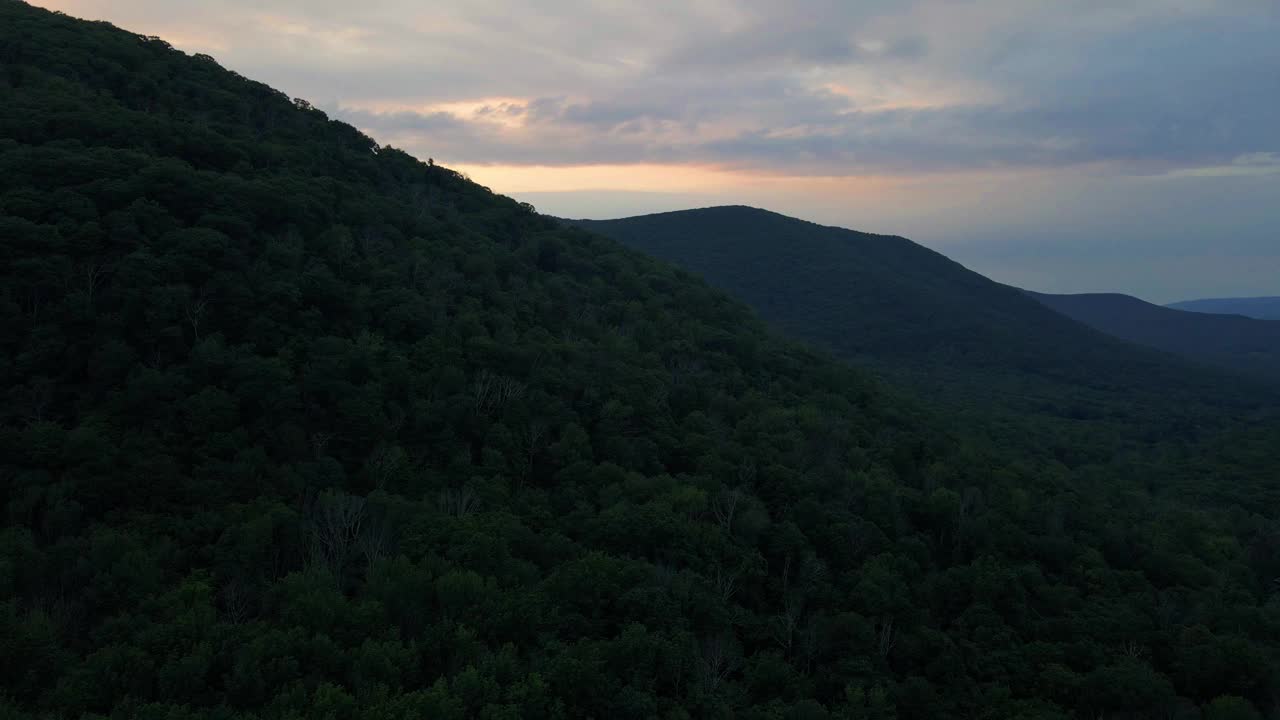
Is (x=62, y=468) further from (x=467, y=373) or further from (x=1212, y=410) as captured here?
(x=1212, y=410)

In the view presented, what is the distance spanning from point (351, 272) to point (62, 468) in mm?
25100

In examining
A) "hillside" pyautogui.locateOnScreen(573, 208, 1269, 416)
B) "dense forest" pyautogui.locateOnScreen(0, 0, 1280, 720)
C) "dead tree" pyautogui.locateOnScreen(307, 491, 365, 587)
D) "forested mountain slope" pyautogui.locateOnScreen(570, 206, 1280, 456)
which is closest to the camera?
"dense forest" pyautogui.locateOnScreen(0, 0, 1280, 720)

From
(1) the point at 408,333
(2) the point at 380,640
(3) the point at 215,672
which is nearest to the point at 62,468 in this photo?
(3) the point at 215,672

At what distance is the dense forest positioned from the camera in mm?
27078

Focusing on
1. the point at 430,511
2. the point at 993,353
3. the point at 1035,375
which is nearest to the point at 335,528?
the point at 430,511

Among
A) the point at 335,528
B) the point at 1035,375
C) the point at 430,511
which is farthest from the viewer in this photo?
the point at 1035,375

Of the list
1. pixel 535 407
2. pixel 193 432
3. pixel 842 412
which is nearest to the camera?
pixel 193 432

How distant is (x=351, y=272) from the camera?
53688mm

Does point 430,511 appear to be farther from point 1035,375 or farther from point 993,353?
point 993,353

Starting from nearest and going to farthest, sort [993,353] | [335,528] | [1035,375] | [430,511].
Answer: [335,528] < [430,511] < [1035,375] < [993,353]

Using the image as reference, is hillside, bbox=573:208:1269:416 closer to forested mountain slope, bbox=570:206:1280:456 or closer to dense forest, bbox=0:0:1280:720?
forested mountain slope, bbox=570:206:1280:456

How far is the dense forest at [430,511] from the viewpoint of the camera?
27.1m

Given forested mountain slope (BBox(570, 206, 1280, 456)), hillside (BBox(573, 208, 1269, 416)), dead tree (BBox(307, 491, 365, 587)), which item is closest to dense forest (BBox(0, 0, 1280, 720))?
dead tree (BBox(307, 491, 365, 587))

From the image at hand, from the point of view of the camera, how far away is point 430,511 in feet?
117
